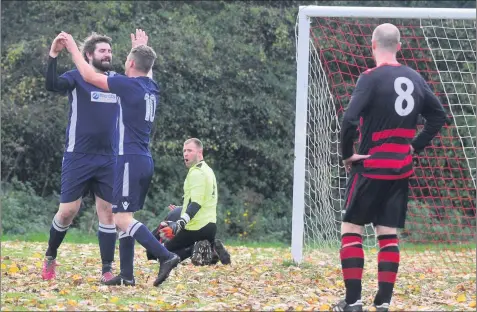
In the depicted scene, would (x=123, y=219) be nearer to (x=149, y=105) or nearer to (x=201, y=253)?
(x=149, y=105)

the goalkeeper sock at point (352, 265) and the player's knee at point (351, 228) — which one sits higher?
the player's knee at point (351, 228)

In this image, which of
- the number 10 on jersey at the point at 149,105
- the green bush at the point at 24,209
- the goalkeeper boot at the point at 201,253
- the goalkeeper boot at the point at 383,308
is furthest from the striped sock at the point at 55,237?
the green bush at the point at 24,209

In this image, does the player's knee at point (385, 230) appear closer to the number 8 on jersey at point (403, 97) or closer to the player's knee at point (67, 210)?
Result: the number 8 on jersey at point (403, 97)

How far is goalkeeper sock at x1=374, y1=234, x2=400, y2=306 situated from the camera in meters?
7.32

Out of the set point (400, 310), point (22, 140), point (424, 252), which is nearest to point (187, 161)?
point (400, 310)

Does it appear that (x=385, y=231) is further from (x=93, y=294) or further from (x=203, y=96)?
(x=203, y=96)

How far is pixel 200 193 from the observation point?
427 inches

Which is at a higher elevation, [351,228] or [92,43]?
[92,43]

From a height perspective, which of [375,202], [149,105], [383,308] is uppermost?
[149,105]

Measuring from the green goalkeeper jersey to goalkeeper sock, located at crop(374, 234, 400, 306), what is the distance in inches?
145

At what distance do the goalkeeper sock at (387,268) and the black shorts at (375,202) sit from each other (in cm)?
13

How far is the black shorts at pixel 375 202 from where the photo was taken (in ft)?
24.1

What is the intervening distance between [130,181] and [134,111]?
1.93 feet

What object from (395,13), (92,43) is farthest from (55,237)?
(395,13)
